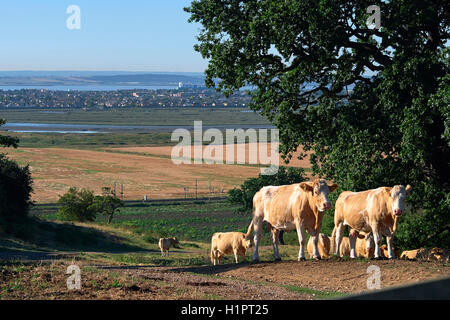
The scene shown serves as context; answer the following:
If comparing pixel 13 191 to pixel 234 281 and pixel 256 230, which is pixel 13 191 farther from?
pixel 234 281

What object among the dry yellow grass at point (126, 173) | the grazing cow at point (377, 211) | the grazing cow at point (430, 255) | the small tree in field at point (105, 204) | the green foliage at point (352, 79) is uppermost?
the green foliage at point (352, 79)

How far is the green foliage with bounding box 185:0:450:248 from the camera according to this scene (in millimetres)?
22656

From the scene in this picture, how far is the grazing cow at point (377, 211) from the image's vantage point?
18359 mm

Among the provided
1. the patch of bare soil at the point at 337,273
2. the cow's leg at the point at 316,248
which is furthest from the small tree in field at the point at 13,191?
the patch of bare soil at the point at 337,273

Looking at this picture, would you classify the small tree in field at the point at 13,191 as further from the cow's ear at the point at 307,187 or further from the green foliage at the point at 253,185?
the cow's ear at the point at 307,187

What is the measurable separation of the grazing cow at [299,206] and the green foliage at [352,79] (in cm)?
510

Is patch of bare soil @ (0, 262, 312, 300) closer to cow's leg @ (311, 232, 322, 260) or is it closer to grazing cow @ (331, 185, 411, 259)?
cow's leg @ (311, 232, 322, 260)

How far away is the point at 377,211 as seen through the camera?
18.9m

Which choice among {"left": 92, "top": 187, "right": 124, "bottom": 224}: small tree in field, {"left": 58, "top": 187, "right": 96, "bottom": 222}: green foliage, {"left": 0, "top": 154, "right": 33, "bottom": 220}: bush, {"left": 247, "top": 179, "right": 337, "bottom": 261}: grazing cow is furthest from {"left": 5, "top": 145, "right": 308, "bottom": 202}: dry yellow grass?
{"left": 247, "top": 179, "right": 337, "bottom": 261}: grazing cow

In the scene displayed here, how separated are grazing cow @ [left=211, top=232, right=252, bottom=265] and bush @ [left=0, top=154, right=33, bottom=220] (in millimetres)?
22434

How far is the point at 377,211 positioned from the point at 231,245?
9.64 meters

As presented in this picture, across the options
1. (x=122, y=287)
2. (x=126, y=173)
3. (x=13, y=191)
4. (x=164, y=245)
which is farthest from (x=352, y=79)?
(x=126, y=173)
